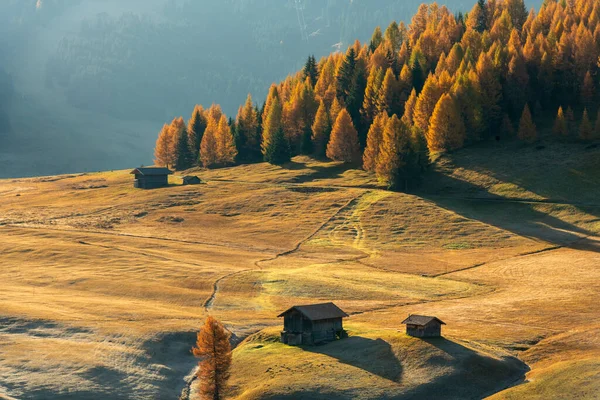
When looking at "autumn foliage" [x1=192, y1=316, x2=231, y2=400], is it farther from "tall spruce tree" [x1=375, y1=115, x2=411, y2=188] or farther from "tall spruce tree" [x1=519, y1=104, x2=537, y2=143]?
"tall spruce tree" [x1=519, y1=104, x2=537, y2=143]

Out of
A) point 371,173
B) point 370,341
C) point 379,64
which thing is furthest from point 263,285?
point 379,64

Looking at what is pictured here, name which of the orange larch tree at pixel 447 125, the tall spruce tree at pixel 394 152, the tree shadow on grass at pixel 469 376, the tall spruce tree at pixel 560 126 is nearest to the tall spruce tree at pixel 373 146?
the tall spruce tree at pixel 394 152

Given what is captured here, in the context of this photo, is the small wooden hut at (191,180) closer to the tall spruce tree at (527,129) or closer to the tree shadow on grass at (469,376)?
the tall spruce tree at (527,129)

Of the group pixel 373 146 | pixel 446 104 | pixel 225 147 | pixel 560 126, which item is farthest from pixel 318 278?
pixel 225 147

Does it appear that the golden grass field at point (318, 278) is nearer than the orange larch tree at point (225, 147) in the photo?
Yes

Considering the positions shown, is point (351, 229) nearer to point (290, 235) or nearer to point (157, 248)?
point (290, 235)

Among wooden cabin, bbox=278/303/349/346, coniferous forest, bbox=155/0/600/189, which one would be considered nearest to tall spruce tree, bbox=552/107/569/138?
coniferous forest, bbox=155/0/600/189
